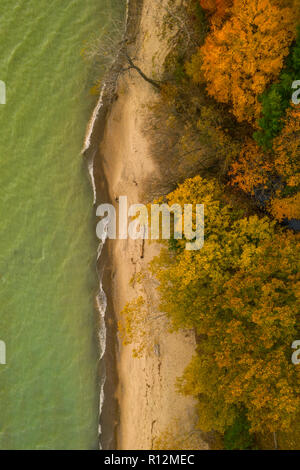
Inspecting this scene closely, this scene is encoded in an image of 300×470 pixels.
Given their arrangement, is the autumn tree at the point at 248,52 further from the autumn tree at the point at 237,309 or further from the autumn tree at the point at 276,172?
the autumn tree at the point at 237,309

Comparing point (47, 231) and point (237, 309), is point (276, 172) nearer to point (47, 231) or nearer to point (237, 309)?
point (237, 309)

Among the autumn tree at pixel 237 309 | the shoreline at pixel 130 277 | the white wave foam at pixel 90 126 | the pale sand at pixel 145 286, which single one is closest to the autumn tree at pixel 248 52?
the autumn tree at pixel 237 309

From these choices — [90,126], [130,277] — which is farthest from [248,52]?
[130,277]

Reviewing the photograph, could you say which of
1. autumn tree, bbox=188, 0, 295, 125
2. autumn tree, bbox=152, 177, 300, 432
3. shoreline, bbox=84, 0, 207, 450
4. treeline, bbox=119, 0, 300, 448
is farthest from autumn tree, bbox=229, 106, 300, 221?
shoreline, bbox=84, 0, 207, 450
